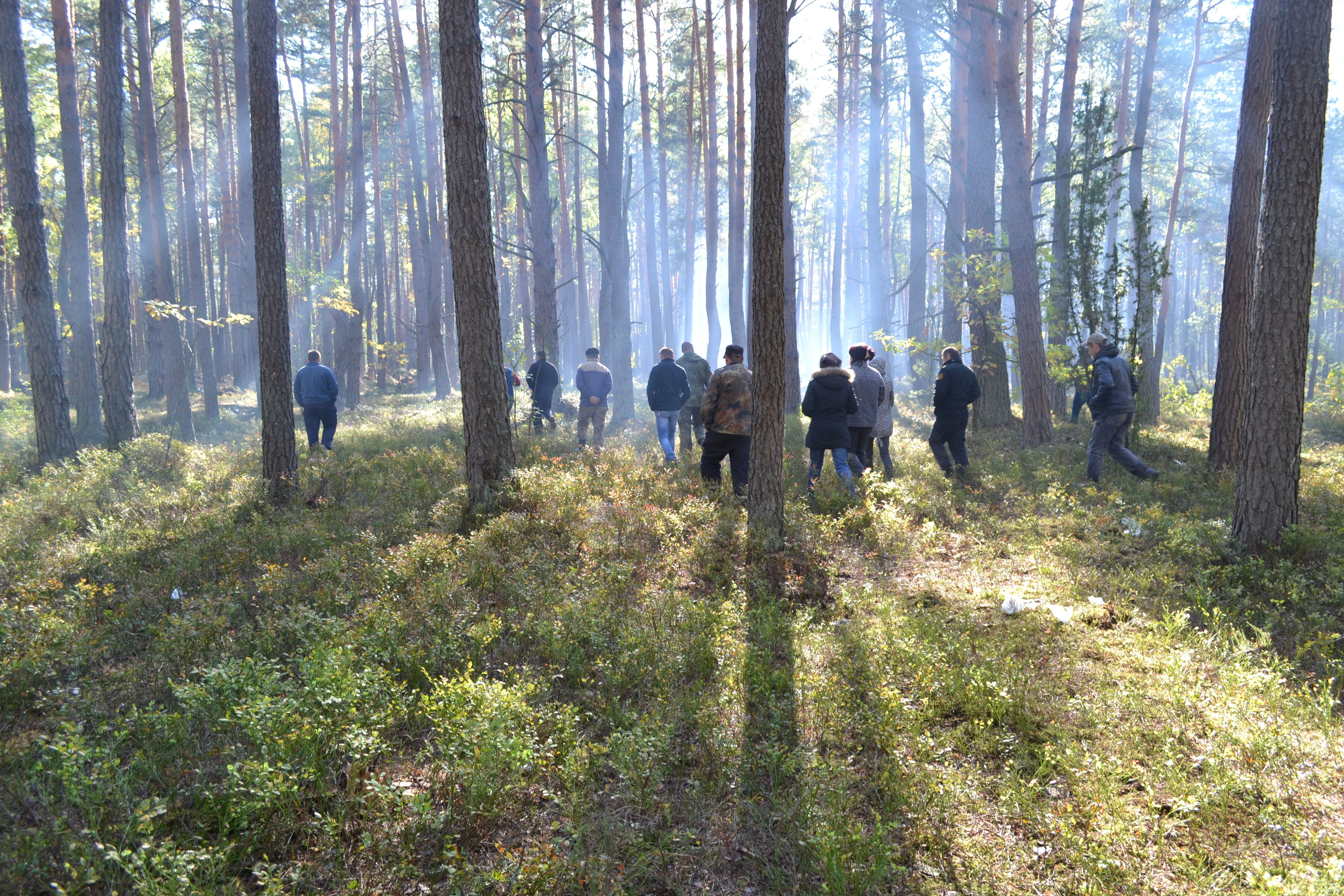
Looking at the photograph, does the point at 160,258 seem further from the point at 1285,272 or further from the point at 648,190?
the point at 648,190

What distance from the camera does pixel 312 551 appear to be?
22.1 ft

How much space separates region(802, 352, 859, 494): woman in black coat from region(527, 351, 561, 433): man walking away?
6285mm

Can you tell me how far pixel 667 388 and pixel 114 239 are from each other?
986 centimetres

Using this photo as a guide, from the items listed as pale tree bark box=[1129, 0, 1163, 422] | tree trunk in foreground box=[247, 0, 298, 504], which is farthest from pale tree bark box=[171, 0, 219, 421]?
pale tree bark box=[1129, 0, 1163, 422]

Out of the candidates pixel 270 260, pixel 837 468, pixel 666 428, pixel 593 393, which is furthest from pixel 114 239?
pixel 837 468

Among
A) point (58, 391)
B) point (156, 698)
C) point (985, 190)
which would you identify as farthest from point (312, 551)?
point (985, 190)

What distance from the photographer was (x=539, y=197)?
1669 centimetres

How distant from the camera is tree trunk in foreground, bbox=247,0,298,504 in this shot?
27.7ft

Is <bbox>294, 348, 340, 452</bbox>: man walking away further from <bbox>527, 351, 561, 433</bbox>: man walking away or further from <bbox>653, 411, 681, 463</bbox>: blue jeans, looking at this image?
<bbox>653, 411, 681, 463</bbox>: blue jeans

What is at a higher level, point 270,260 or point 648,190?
point 648,190

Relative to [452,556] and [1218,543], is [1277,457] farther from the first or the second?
[452,556]

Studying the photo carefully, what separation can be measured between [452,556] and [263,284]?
4.99 m

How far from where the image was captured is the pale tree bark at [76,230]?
12828 mm

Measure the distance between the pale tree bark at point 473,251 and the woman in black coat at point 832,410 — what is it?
375 cm
